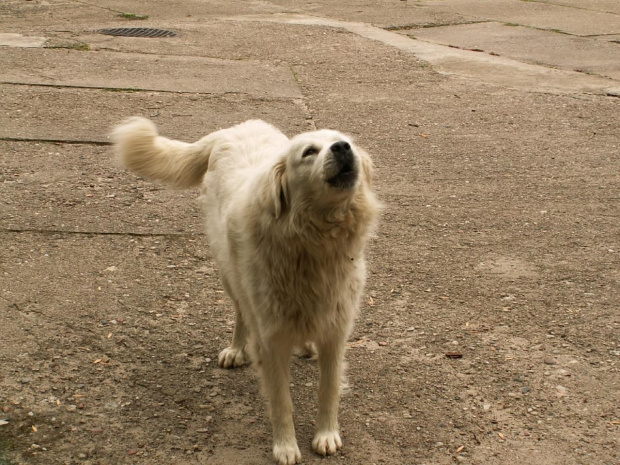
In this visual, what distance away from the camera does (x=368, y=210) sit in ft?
11.9

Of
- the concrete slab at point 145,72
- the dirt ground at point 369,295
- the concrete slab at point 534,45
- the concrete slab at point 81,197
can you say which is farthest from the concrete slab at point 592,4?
the concrete slab at point 81,197

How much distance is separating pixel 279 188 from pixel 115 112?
534 cm

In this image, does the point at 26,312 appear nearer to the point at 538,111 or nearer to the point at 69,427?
the point at 69,427

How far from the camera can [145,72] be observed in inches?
388

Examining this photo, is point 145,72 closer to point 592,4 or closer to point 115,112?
point 115,112

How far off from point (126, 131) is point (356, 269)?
1.89m

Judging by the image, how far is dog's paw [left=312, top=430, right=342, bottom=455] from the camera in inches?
146

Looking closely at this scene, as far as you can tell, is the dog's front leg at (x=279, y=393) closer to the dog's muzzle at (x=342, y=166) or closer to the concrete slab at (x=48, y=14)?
the dog's muzzle at (x=342, y=166)

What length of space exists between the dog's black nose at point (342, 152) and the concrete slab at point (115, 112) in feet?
14.4

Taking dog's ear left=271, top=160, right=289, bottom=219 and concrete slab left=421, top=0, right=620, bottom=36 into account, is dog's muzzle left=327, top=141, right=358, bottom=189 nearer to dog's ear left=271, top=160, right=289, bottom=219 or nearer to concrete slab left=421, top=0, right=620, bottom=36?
dog's ear left=271, top=160, right=289, bottom=219

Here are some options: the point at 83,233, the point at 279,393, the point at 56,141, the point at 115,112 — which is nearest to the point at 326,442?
the point at 279,393

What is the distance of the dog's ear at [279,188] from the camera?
11.6 ft

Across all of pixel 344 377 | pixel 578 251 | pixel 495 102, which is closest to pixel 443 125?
pixel 495 102

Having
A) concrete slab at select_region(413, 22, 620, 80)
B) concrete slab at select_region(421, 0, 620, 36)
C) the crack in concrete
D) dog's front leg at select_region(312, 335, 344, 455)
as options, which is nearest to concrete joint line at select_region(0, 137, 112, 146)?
the crack in concrete
